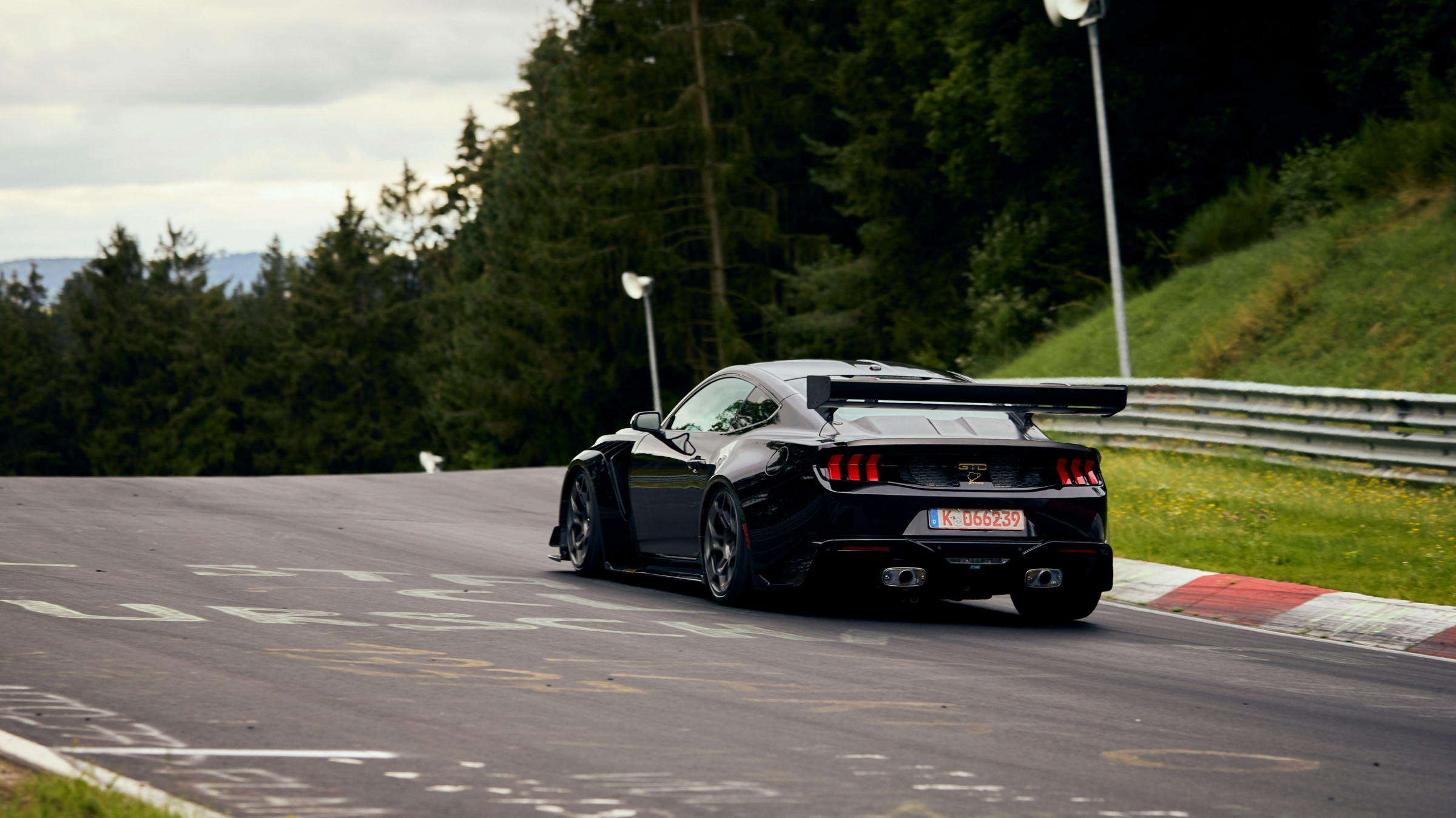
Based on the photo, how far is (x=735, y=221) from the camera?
54531 mm

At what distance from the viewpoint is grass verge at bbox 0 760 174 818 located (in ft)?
14.0

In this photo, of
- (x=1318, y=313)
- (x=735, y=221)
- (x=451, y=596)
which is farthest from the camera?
(x=735, y=221)

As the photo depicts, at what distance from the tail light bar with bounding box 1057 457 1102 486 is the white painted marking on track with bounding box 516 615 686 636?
7.94 ft

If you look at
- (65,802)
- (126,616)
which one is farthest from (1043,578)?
(65,802)

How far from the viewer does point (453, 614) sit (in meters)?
8.73

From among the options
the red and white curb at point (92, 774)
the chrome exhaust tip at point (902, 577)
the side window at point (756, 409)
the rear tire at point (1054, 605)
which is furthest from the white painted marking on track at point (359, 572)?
the red and white curb at point (92, 774)

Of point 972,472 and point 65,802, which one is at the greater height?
point 972,472

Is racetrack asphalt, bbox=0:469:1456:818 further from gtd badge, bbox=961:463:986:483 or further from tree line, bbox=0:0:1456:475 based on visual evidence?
tree line, bbox=0:0:1456:475

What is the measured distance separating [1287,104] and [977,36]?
7.53m

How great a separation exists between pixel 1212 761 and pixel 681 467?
16.4 ft

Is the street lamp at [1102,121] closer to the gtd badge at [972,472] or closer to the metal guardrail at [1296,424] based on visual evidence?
the metal guardrail at [1296,424]

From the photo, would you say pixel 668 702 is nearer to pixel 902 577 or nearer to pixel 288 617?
pixel 902 577

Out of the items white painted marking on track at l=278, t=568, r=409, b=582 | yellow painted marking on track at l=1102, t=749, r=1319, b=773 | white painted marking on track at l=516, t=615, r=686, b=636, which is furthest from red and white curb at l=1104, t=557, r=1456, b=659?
white painted marking on track at l=278, t=568, r=409, b=582

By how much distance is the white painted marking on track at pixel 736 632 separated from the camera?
820 centimetres
